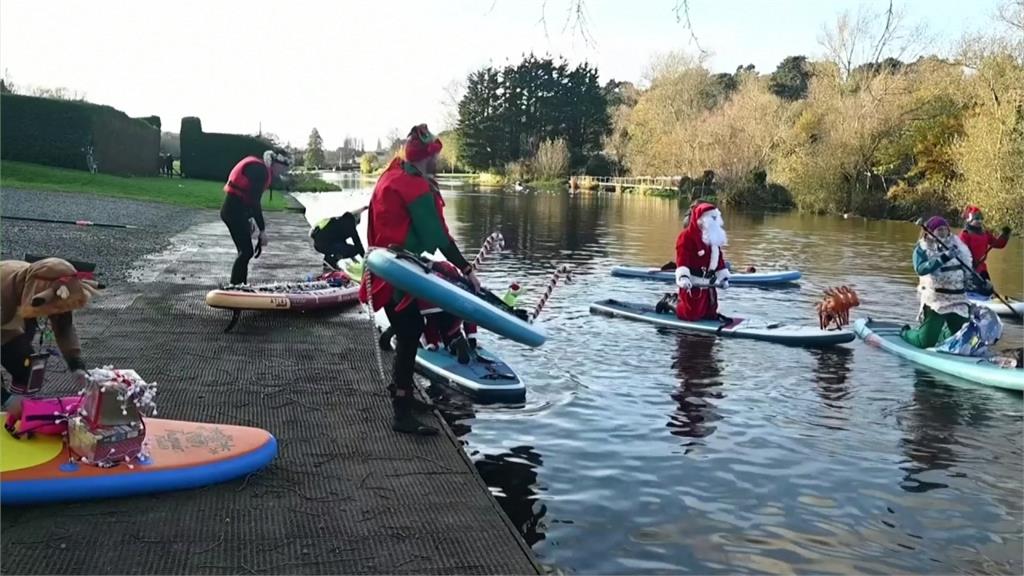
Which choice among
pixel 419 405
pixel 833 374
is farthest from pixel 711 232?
pixel 419 405

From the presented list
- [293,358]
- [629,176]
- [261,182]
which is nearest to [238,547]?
[293,358]

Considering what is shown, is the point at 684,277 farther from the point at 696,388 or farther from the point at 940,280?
the point at 940,280

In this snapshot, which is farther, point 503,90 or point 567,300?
point 503,90

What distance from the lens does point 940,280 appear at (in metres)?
10.3

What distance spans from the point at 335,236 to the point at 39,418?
9.74 metres

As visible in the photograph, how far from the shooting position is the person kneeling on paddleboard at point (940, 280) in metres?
10.1

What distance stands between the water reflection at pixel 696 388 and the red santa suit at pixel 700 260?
2.02 ft

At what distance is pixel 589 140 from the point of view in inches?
3167

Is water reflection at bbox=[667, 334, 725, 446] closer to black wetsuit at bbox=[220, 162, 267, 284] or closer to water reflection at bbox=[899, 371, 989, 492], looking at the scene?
water reflection at bbox=[899, 371, 989, 492]

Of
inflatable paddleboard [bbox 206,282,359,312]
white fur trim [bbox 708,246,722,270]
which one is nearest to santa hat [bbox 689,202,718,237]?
white fur trim [bbox 708,246,722,270]

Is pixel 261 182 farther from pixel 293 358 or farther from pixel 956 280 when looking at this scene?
pixel 956 280

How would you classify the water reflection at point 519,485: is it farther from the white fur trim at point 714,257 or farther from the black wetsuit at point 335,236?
the black wetsuit at point 335,236

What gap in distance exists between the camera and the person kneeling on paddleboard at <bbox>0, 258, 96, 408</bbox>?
4.79 m

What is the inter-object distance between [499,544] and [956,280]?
8.05 metres
